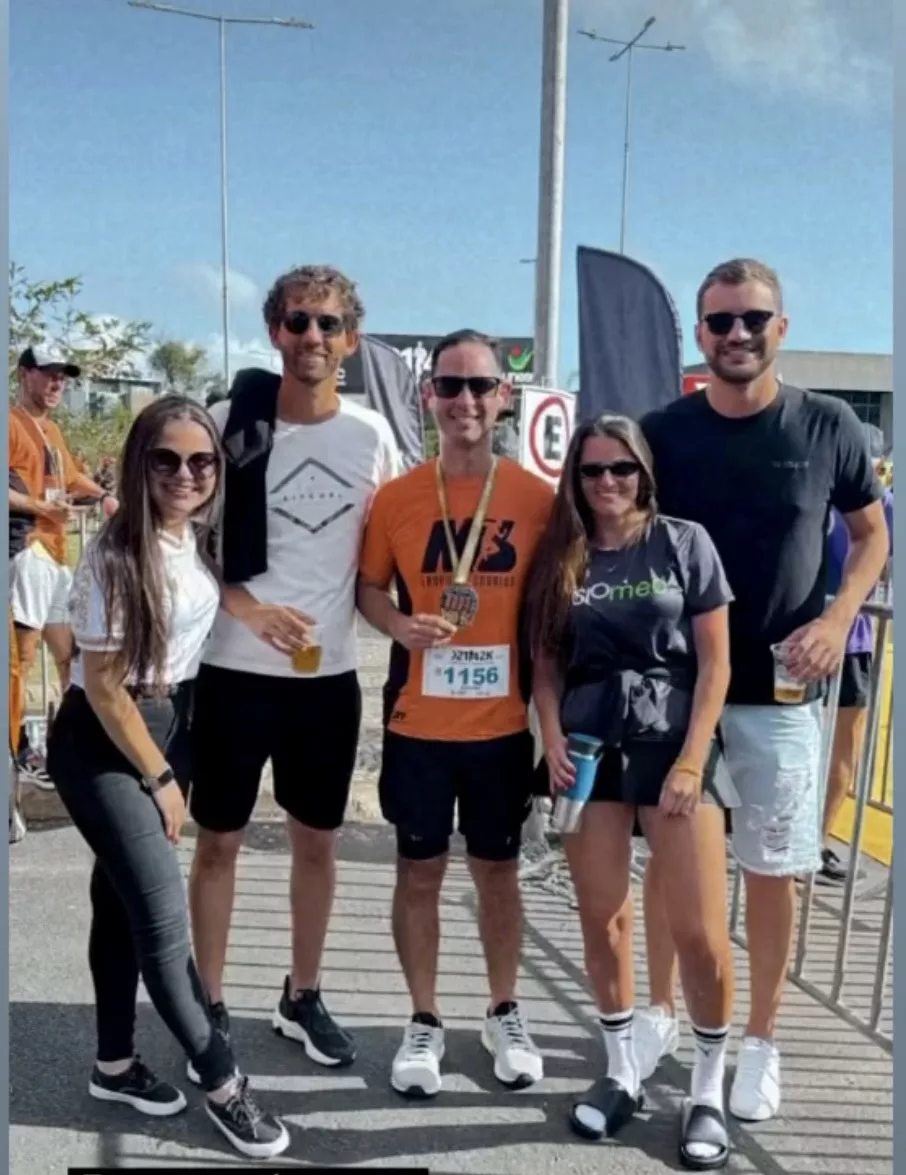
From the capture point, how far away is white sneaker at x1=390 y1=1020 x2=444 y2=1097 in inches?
104

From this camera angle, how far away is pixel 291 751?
274cm

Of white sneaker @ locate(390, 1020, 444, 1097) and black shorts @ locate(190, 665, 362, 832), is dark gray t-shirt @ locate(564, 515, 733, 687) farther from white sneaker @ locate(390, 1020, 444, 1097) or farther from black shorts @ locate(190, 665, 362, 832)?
white sneaker @ locate(390, 1020, 444, 1097)

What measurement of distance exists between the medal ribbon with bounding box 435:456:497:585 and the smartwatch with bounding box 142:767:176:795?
0.80m

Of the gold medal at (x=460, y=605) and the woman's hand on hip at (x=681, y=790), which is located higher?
the gold medal at (x=460, y=605)

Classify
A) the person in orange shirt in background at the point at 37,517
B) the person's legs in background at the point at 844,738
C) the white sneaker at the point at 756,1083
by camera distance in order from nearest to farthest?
the white sneaker at the point at 756,1083, the person's legs in background at the point at 844,738, the person in orange shirt in background at the point at 37,517

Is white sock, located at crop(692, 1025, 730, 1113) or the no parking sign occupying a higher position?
the no parking sign

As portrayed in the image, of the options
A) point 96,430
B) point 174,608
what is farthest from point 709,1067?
point 96,430

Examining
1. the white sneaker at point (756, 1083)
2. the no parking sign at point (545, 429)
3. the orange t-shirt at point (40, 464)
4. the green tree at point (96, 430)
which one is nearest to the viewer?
the white sneaker at point (756, 1083)

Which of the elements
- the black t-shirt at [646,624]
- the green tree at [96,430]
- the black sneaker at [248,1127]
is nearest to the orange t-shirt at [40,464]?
the black sneaker at [248,1127]

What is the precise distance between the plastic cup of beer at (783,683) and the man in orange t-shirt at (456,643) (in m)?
0.61

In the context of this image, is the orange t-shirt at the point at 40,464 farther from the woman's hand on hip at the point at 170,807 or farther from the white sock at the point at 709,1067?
the white sock at the point at 709,1067

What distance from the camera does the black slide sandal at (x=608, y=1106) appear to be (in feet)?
8.17

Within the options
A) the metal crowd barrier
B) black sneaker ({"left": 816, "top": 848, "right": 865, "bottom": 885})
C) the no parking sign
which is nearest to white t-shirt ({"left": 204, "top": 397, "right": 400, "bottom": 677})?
the metal crowd barrier

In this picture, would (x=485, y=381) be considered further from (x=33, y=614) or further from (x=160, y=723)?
(x=33, y=614)
